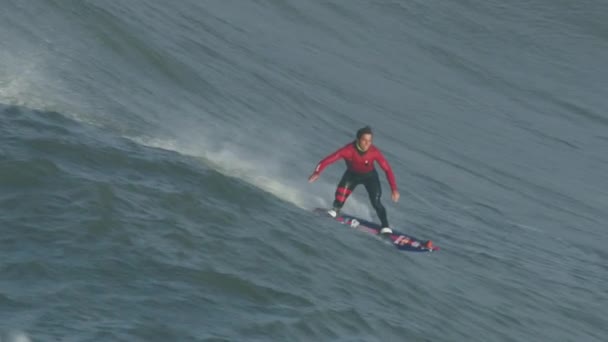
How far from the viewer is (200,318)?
11.1 m

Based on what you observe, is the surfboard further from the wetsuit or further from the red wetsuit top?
the red wetsuit top

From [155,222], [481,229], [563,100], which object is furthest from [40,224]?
[563,100]

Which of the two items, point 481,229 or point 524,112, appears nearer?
point 481,229

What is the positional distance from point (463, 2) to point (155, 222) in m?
38.8

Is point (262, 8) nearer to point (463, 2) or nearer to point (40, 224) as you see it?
point (463, 2)

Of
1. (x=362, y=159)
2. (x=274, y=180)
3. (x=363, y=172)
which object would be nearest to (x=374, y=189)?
(x=363, y=172)

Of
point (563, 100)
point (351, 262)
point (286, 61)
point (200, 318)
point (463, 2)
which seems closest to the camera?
point (200, 318)

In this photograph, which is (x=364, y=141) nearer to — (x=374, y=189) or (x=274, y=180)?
(x=374, y=189)

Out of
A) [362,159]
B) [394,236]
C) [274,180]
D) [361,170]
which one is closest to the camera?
[394,236]

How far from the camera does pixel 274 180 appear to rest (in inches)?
802

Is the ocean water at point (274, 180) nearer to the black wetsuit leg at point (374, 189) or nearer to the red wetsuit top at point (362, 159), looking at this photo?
the black wetsuit leg at point (374, 189)

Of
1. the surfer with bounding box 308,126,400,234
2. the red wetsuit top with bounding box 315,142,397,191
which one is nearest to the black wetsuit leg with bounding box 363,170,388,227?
the surfer with bounding box 308,126,400,234

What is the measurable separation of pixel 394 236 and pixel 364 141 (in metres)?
1.66

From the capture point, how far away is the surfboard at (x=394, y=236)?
710 inches
